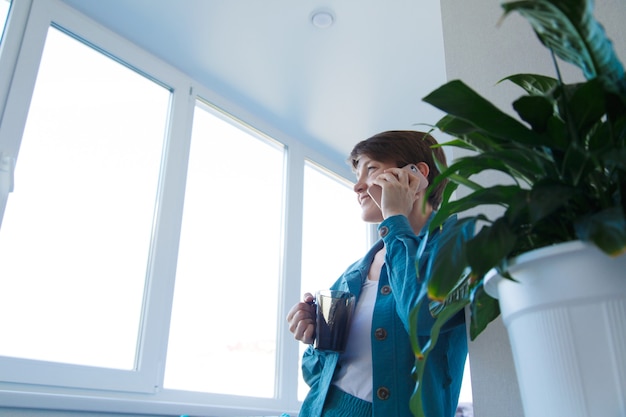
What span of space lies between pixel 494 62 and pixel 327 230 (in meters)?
2.48

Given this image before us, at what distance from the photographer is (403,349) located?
3.40ft

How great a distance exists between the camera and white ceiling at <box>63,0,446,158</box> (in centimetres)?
234

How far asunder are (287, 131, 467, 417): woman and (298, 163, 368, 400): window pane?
187 cm

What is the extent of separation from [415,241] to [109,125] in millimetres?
1802

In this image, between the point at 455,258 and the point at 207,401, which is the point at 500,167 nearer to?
the point at 455,258

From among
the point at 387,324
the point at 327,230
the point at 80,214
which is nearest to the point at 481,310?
the point at 387,324

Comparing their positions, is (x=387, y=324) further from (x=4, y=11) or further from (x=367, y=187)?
(x=4, y=11)

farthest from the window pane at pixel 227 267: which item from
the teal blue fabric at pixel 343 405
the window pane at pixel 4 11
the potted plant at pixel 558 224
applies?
the potted plant at pixel 558 224

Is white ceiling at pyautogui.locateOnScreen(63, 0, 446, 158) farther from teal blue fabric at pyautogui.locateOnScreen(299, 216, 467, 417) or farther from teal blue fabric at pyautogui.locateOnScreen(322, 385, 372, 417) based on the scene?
teal blue fabric at pyautogui.locateOnScreen(322, 385, 372, 417)

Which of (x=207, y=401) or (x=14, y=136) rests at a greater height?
(x=14, y=136)

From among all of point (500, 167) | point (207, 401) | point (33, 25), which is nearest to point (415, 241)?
point (500, 167)

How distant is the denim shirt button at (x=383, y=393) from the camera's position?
996 millimetres

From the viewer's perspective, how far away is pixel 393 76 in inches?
109

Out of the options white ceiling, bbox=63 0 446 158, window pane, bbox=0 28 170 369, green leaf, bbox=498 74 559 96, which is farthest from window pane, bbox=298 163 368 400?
A: green leaf, bbox=498 74 559 96
